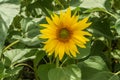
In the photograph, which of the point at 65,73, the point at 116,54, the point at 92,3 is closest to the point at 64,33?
the point at 65,73

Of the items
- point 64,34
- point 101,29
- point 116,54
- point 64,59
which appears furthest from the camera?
point 116,54

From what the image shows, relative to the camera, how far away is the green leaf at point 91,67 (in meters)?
1.04

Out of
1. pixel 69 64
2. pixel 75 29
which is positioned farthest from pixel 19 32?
pixel 75 29

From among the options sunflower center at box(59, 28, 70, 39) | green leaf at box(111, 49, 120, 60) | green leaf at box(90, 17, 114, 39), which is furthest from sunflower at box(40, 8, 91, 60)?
green leaf at box(111, 49, 120, 60)

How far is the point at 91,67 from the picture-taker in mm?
1056

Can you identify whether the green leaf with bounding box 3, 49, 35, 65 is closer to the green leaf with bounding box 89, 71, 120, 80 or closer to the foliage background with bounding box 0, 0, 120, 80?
the foliage background with bounding box 0, 0, 120, 80

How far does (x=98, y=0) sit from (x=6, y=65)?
0.38 m

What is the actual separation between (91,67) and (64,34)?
16 cm

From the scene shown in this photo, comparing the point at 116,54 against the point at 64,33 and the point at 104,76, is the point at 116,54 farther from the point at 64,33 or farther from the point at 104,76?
the point at 64,33

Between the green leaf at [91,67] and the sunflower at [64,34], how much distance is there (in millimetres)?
115

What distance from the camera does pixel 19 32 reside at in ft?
4.30

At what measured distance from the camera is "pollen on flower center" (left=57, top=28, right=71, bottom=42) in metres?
0.96

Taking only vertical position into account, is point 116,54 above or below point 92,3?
below

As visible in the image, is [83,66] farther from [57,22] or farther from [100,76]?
[57,22]
